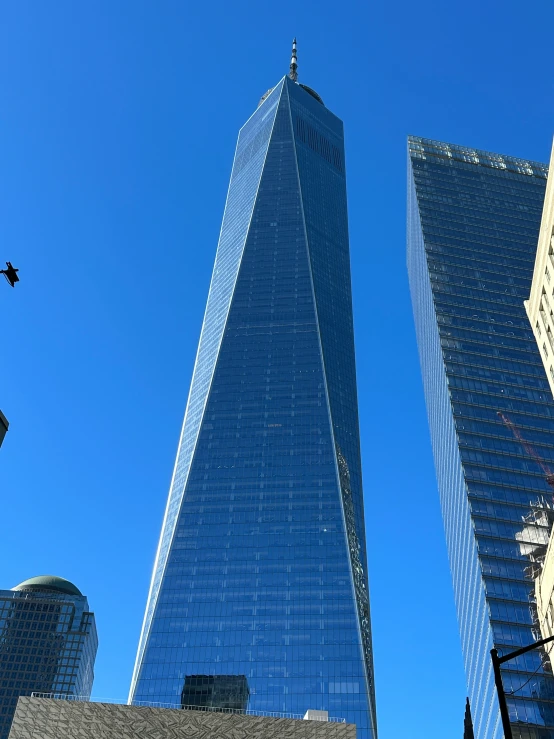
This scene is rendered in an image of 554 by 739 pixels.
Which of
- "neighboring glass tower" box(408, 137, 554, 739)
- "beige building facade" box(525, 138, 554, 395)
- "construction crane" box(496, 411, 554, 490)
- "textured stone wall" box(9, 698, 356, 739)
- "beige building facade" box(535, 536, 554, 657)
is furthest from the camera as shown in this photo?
"construction crane" box(496, 411, 554, 490)

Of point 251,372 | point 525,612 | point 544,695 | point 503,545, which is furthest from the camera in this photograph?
point 251,372

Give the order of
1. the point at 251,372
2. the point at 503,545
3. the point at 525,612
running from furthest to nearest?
1. the point at 251,372
2. the point at 503,545
3. the point at 525,612

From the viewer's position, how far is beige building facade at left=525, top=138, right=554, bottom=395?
5397cm

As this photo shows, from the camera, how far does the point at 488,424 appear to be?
147250 mm

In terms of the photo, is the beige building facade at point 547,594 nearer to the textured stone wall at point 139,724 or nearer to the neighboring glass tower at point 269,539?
the textured stone wall at point 139,724

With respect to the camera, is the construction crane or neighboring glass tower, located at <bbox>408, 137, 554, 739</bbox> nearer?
neighboring glass tower, located at <bbox>408, 137, 554, 739</bbox>

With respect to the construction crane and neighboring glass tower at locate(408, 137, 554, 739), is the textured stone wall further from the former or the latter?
the construction crane

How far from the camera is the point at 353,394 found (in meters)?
193

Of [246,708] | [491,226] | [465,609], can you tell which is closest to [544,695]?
[465,609]

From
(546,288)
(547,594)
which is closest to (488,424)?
(547,594)

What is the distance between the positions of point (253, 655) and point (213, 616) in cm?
1101

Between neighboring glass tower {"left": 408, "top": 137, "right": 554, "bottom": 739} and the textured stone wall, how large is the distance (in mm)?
44316

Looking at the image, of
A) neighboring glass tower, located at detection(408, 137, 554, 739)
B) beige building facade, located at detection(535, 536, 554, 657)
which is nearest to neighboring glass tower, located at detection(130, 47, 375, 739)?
neighboring glass tower, located at detection(408, 137, 554, 739)

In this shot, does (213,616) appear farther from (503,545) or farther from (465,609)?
(503,545)
